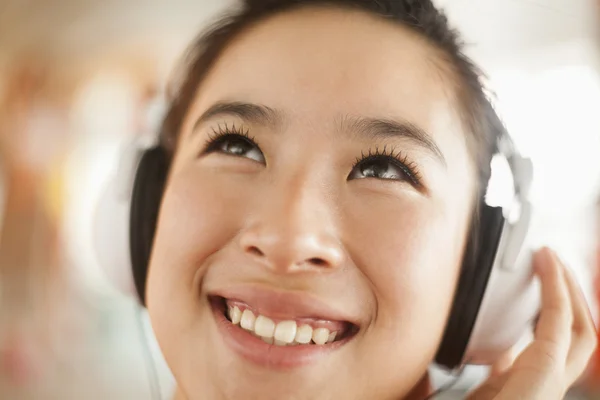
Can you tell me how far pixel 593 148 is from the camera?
631 mm

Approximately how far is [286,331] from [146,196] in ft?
0.72

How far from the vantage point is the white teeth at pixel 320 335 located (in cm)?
58

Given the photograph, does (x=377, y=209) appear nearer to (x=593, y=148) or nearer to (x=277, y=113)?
(x=277, y=113)

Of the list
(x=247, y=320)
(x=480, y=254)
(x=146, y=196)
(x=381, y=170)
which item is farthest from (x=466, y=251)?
(x=146, y=196)

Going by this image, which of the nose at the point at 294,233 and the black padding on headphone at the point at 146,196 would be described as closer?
the nose at the point at 294,233

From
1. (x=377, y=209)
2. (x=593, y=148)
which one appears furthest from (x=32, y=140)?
(x=593, y=148)

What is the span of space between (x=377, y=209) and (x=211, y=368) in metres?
0.22

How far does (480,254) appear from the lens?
63cm

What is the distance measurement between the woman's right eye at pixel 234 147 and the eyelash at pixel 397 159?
11 cm

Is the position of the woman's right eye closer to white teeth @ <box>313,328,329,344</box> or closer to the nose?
the nose

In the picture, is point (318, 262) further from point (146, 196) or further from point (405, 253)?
point (146, 196)

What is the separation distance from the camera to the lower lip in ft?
1.87

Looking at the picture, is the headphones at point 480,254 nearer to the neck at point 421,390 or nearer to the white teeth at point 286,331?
the neck at point 421,390

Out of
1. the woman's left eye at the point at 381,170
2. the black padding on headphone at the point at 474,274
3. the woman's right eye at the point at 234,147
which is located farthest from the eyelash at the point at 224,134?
the black padding on headphone at the point at 474,274
